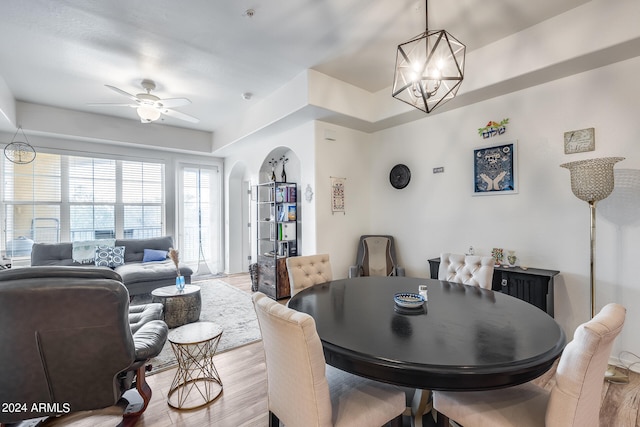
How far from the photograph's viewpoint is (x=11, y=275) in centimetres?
148

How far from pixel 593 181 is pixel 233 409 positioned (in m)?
3.29

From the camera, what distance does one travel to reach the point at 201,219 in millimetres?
6387

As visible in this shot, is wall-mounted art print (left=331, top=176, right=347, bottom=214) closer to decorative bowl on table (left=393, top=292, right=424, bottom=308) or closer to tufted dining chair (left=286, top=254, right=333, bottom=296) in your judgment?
tufted dining chair (left=286, top=254, right=333, bottom=296)

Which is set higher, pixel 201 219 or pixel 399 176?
pixel 399 176

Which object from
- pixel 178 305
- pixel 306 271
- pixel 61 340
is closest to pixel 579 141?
pixel 306 271

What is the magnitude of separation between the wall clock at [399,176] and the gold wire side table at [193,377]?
3.11 metres

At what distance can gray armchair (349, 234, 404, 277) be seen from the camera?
4.20m

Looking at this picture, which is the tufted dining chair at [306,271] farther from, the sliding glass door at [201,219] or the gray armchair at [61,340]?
the sliding glass door at [201,219]

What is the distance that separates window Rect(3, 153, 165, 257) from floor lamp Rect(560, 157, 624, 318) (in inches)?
253

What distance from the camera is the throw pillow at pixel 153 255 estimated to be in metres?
5.04

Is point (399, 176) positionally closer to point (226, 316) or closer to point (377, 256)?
point (377, 256)

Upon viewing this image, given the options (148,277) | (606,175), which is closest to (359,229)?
(606,175)

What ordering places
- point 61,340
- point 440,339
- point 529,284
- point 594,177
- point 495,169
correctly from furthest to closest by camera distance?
point 495,169
point 529,284
point 594,177
point 61,340
point 440,339

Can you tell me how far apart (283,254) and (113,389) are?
319 centimetres
